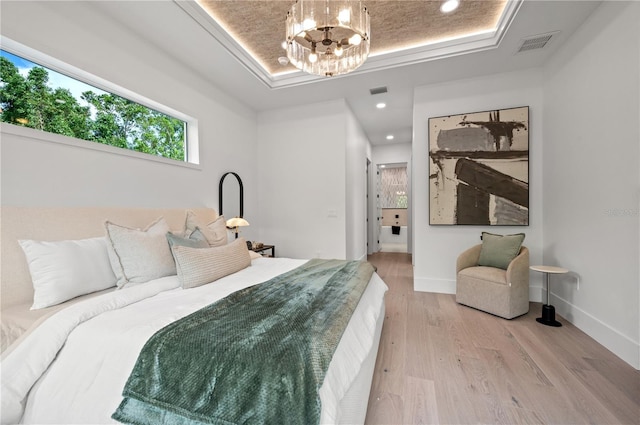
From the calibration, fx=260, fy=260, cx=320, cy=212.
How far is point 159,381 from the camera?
1007mm

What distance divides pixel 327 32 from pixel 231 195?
2.70 m

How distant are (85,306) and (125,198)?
142 centimetres

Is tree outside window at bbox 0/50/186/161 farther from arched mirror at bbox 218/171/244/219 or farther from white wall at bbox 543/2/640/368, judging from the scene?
white wall at bbox 543/2/640/368

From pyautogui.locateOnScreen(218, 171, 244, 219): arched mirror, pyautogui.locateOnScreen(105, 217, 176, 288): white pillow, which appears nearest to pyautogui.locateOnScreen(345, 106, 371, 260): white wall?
pyautogui.locateOnScreen(218, 171, 244, 219): arched mirror

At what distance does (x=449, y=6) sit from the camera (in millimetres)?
2457

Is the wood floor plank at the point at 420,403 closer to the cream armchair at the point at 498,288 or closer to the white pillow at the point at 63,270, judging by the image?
the cream armchair at the point at 498,288

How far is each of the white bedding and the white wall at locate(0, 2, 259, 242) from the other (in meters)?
1.14

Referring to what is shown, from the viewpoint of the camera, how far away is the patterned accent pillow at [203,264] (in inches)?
69.7

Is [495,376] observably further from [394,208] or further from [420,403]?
[394,208]

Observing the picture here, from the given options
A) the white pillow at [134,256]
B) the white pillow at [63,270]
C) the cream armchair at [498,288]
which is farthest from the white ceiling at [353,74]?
the cream armchair at [498,288]

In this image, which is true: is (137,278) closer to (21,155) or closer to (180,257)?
(180,257)

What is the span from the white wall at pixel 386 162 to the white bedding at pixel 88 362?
18.4 feet

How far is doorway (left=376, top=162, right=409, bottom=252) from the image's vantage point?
8531 millimetres

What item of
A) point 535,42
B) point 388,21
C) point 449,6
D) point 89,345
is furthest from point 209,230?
point 535,42
